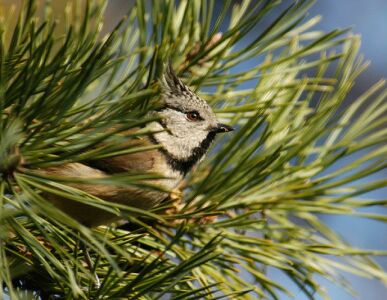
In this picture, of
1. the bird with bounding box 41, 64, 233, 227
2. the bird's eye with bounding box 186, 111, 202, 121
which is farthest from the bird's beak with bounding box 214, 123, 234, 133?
the bird's eye with bounding box 186, 111, 202, 121

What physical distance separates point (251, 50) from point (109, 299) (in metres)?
0.74

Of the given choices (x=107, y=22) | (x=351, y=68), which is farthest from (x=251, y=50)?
(x=107, y=22)

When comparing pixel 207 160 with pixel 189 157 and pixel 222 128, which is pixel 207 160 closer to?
pixel 222 128

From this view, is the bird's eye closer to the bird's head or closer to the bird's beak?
the bird's head

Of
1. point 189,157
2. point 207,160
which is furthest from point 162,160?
point 207,160

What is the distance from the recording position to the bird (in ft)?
5.08

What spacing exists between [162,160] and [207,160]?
22 cm

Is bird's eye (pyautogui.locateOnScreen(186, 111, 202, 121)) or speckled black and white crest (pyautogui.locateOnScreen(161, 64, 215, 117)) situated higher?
bird's eye (pyautogui.locateOnScreen(186, 111, 202, 121))

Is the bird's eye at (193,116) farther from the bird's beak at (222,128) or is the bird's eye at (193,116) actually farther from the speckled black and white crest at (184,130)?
the bird's beak at (222,128)

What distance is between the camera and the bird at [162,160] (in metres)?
1.55

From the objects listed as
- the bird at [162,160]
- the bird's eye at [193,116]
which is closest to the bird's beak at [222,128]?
the bird at [162,160]

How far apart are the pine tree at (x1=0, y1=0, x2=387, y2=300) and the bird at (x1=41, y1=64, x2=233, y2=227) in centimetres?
7

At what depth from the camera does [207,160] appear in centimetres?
171

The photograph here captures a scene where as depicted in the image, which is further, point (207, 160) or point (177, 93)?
point (177, 93)
